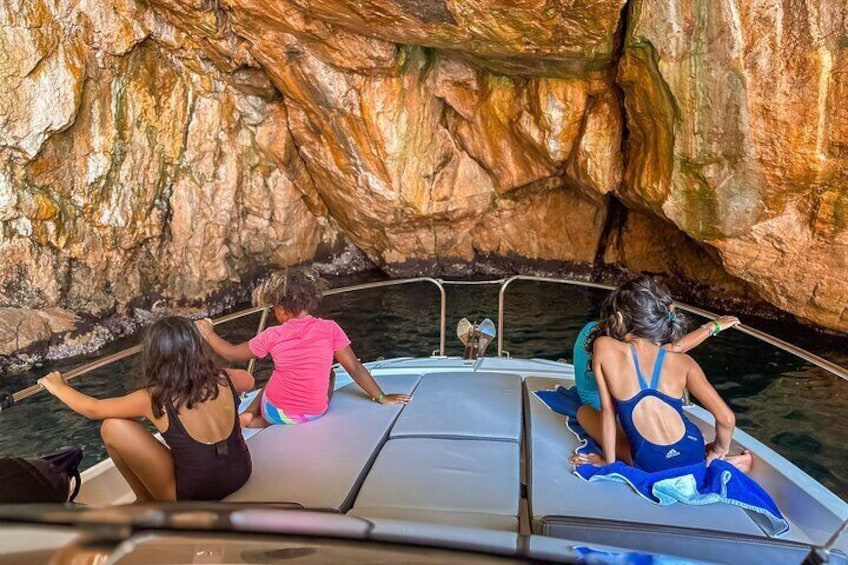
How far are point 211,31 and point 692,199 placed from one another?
7183mm

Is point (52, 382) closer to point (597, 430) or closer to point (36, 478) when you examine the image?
point (36, 478)

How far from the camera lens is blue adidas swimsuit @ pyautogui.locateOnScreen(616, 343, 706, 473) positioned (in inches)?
103

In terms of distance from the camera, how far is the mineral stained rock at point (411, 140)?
7621mm

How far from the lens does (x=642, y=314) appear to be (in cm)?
270

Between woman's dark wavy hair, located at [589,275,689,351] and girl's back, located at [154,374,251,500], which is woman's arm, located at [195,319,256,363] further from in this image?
woman's dark wavy hair, located at [589,275,689,351]

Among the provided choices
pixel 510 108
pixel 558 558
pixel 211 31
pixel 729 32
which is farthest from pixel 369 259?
pixel 558 558

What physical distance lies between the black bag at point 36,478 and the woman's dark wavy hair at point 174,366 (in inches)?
13.9

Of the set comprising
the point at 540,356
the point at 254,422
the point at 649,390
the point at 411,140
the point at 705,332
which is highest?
the point at 411,140

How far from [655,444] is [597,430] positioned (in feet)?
1.11

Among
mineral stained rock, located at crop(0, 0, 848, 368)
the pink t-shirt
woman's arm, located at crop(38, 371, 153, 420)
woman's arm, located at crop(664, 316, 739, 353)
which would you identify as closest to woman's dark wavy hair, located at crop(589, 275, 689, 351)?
woman's arm, located at crop(664, 316, 739, 353)

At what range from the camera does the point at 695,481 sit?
8.02ft

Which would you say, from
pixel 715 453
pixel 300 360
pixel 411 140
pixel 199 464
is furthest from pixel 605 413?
pixel 411 140

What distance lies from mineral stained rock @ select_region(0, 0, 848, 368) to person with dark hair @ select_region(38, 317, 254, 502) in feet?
21.6

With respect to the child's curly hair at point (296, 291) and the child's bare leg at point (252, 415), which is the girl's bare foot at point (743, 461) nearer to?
the child's curly hair at point (296, 291)
